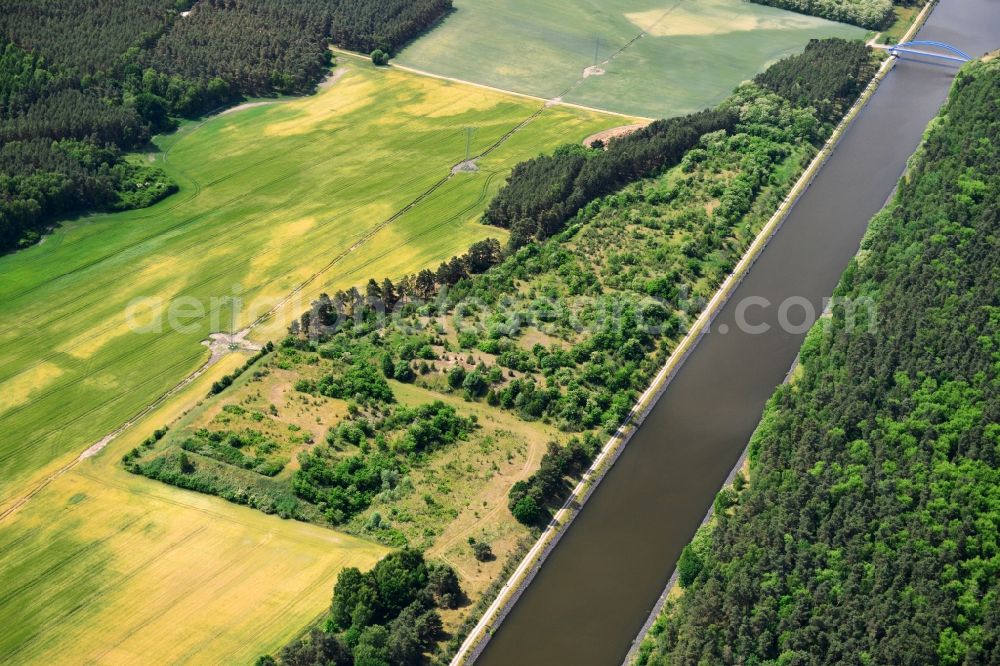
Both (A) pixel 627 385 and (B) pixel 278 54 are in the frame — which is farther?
(B) pixel 278 54

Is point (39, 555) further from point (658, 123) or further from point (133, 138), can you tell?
point (658, 123)

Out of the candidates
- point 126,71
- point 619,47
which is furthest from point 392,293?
point 619,47

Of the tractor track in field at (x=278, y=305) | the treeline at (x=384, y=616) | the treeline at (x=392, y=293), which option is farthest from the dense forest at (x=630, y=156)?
the treeline at (x=384, y=616)

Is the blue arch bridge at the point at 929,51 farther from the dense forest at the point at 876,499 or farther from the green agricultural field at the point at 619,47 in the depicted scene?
the dense forest at the point at 876,499

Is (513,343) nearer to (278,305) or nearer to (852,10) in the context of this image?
(278,305)

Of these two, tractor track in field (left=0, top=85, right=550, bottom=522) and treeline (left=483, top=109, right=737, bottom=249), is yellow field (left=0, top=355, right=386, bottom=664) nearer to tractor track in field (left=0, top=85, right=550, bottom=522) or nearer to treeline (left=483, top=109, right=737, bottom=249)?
tractor track in field (left=0, top=85, right=550, bottom=522)

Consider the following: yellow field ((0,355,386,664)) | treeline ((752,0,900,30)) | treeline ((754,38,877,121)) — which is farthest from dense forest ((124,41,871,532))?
treeline ((752,0,900,30))

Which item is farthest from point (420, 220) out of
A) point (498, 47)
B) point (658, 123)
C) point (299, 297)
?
point (498, 47)
